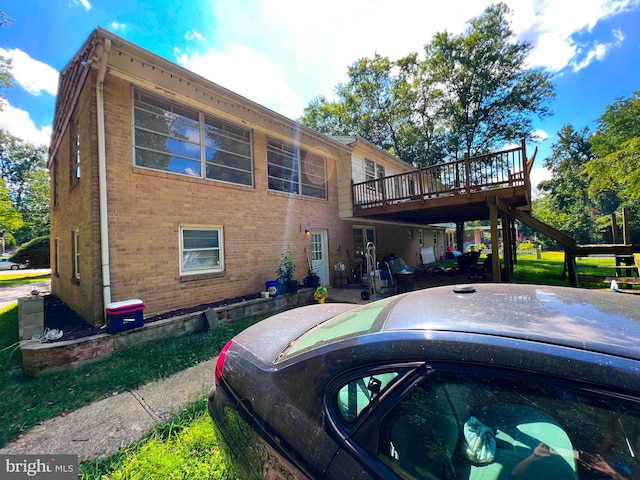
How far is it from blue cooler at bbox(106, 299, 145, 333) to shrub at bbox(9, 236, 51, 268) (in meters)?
22.9

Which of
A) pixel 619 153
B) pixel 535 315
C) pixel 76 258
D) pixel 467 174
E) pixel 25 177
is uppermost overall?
pixel 25 177

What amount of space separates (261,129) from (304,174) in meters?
2.39

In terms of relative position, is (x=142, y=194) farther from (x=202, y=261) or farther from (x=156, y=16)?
(x=156, y=16)

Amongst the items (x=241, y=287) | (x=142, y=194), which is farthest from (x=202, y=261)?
(x=142, y=194)

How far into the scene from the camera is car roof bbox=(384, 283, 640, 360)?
0.99 metres

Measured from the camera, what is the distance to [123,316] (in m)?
4.53

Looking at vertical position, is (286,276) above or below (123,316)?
above

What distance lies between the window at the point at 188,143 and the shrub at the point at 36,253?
71.8 ft

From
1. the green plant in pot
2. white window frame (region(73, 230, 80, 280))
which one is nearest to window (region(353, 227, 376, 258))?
the green plant in pot

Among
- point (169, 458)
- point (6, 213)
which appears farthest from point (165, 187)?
point (6, 213)

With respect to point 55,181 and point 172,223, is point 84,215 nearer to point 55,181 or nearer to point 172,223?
point 172,223

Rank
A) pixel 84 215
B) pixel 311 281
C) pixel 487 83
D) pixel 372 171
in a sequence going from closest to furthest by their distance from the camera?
pixel 84 215 → pixel 311 281 → pixel 372 171 → pixel 487 83

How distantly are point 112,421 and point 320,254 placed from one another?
7.72 metres

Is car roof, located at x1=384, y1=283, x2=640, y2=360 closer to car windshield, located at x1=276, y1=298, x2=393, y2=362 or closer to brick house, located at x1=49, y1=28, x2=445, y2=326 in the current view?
car windshield, located at x1=276, y1=298, x2=393, y2=362
